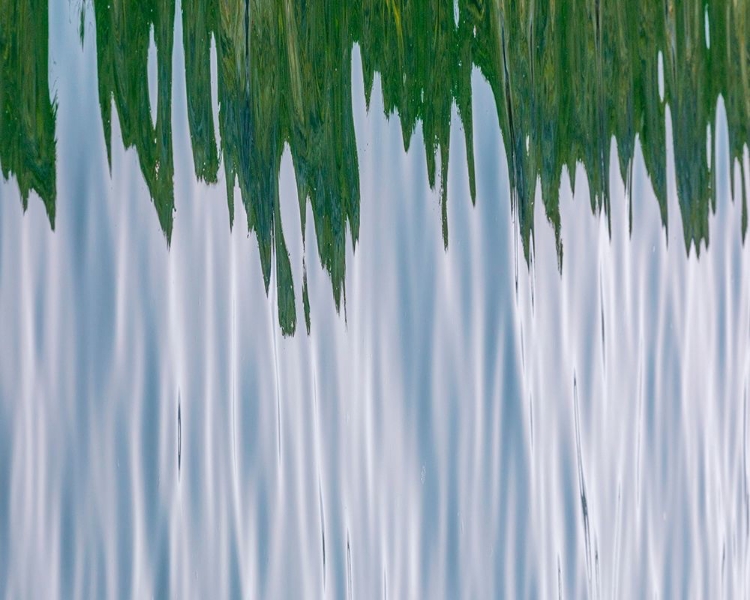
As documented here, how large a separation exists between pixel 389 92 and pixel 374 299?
4.1 inches

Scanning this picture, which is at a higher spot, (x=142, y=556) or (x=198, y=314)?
(x=198, y=314)

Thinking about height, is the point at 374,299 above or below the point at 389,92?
below

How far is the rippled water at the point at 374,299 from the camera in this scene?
1.35 feet

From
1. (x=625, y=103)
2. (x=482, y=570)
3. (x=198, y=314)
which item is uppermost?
(x=625, y=103)

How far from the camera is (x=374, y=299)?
467 millimetres

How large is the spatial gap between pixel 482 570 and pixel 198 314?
0.64ft

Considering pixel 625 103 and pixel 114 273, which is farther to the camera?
pixel 625 103

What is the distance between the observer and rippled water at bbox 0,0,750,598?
41cm

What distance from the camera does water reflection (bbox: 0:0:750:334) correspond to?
42cm

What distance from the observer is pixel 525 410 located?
50 cm

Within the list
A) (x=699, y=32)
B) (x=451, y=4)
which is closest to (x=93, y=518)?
(x=451, y=4)

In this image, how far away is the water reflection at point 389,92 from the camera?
1.38 ft

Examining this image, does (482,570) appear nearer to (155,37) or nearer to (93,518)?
(93,518)

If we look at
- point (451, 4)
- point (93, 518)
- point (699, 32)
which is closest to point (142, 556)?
point (93, 518)
